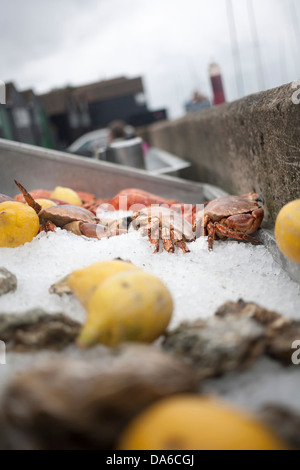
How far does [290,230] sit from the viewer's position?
128cm

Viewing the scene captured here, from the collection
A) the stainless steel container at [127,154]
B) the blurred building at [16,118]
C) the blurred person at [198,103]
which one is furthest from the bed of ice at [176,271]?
the blurred building at [16,118]

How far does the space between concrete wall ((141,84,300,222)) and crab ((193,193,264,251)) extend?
0.14 metres

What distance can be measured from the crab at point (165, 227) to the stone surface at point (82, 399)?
1152mm

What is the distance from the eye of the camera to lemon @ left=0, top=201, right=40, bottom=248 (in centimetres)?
171

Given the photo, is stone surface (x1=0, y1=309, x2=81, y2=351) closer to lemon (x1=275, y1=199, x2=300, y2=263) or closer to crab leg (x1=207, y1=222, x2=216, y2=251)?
lemon (x1=275, y1=199, x2=300, y2=263)

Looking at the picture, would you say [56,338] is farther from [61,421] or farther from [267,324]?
[267,324]

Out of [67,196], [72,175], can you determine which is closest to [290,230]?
[67,196]

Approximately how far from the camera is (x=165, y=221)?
2.08 meters

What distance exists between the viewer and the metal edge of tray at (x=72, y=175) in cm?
332

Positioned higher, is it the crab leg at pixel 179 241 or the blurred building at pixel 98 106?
the blurred building at pixel 98 106

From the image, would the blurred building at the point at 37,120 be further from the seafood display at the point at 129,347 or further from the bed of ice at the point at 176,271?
the seafood display at the point at 129,347

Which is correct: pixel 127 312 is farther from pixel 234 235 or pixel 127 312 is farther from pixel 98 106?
pixel 98 106

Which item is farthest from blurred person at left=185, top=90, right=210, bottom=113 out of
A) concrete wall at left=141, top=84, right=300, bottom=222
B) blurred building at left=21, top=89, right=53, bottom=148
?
blurred building at left=21, top=89, right=53, bottom=148

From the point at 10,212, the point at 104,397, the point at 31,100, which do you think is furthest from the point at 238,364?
the point at 31,100
